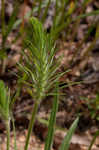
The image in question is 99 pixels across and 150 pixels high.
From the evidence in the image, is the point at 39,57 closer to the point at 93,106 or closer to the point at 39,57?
the point at 39,57

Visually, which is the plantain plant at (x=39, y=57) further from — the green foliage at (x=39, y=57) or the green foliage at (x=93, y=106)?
the green foliage at (x=93, y=106)

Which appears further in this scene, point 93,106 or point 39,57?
point 93,106

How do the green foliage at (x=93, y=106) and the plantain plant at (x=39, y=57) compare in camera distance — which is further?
the green foliage at (x=93, y=106)

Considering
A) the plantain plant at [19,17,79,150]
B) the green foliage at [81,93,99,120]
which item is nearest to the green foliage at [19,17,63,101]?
the plantain plant at [19,17,79,150]

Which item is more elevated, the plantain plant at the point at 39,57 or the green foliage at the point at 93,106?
the plantain plant at the point at 39,57

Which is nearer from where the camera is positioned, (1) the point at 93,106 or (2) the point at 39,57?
(2) the point at 39,57

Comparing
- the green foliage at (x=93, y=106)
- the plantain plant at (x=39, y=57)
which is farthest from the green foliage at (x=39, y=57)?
the green foliage at (x=93, y=106)

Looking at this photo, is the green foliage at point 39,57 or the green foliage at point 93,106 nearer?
the green foliage at point 39,57

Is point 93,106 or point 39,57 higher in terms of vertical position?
point 39,57

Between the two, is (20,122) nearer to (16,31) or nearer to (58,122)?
(58,122)

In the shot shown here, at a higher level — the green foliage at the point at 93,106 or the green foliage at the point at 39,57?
the green foliage at the point at 39,57

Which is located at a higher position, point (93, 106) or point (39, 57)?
point (39, 57)

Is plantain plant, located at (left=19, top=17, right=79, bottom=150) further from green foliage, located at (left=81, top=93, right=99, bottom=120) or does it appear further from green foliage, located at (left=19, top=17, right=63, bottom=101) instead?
green foliage, located at (left=81, top=93, right=99, bottom=120)

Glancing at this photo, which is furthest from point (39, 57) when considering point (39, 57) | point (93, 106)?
point (93, 106)
